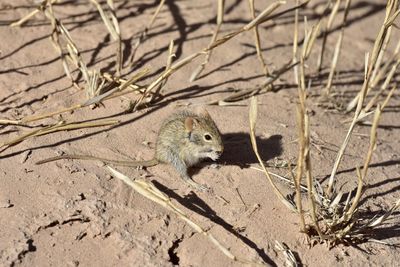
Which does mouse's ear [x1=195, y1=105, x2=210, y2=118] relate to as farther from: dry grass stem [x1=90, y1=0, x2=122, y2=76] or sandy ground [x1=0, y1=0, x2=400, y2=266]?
dry grass stem [x1=90, y1=0, x2=122, y2=76]

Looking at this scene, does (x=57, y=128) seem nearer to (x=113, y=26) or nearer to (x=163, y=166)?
(x=163, y=166)

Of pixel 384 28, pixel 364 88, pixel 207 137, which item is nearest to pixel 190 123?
pixel 207 137

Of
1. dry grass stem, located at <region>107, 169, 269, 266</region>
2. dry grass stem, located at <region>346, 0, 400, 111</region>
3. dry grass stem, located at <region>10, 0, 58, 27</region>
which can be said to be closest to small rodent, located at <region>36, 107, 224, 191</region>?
dry grass stem, located at <region>107, 169, 269, 266</region>

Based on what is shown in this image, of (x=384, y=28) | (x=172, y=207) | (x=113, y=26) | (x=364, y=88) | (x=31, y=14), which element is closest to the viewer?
(x=172, y=207)

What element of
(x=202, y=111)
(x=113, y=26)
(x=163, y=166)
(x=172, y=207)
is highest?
(x=113, y=26)

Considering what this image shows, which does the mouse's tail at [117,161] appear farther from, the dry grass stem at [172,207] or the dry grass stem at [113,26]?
the dry grass stem at [113,26]

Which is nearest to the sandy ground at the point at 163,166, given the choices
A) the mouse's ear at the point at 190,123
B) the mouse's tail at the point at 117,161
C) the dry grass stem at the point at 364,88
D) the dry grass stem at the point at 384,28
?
the mouse's tail at the point at 117,161

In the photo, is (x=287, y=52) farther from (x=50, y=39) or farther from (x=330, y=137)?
(x=50, y=39)
